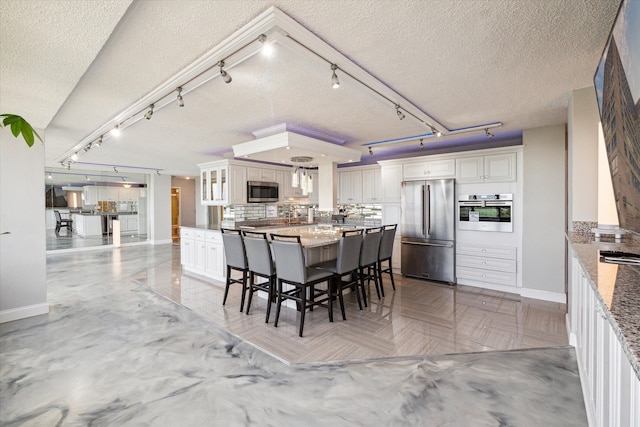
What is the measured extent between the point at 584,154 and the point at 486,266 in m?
2.39

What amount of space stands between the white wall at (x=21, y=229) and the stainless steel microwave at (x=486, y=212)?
598cm

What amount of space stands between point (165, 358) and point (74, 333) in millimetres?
1322

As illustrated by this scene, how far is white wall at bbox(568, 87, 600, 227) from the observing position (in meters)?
2.68

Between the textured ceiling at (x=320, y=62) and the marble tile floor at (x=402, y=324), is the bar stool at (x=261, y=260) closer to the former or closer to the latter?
the marble tile floor at (x=402, y=324)

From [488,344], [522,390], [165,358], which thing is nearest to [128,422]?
[165,358]

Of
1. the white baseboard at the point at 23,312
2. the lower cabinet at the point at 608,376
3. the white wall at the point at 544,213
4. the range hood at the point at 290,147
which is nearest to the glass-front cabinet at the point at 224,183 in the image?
the range hood at the point at 290,147

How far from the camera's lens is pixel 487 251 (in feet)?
15.2

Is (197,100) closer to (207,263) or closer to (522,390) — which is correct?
(207,263)

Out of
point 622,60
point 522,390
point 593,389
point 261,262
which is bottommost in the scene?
point 522,390

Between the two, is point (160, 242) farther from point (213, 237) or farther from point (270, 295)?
point (270, 295)

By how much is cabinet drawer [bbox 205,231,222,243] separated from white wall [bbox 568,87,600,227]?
4.82 metres

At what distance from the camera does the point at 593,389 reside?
1.59 meters

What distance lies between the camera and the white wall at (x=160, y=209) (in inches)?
375

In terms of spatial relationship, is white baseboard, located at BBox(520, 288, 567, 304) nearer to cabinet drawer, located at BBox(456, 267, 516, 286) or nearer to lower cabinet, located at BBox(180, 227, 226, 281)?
cabinet drawer, located at BBox(456, 267, 516, 286)
